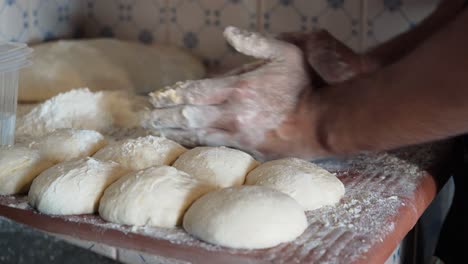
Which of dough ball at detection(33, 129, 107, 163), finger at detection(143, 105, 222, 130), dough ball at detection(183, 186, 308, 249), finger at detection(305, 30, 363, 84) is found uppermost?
finger at detection(305, 30, 363, 84)

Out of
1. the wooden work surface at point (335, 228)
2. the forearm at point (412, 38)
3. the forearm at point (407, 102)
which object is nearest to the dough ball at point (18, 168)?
the wooden work surface at point (335, 228)

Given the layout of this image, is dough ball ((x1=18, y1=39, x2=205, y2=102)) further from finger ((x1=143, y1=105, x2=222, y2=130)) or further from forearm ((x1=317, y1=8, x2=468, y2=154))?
forearm ((x1=317, y1=8, x2=468, y2=154))

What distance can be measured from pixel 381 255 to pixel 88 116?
743mm

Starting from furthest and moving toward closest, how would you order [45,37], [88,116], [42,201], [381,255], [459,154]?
[45,37], [88,116], [459,154], [42,201], [381,255]

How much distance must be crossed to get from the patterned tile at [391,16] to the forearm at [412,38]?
0.64 ft

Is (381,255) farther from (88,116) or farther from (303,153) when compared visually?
(88,116)

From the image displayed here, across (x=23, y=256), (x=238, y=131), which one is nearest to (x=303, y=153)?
(x=238, y=131)

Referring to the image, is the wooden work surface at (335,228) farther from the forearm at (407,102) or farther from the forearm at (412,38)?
the forearm at (412,38)

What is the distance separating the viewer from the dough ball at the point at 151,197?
742 mm

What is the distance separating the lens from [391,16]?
1.42m

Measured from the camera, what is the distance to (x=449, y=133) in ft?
2.57

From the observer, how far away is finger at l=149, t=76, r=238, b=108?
94 centimetres

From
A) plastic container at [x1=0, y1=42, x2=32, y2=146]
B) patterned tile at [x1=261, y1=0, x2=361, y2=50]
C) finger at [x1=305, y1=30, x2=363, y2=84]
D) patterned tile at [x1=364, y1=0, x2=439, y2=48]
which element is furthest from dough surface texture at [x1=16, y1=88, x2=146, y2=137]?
patterned tile at [x1=364, y1=0, x2=439, y2=48]

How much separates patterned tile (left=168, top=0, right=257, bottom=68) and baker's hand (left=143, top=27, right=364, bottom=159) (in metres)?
0.64
